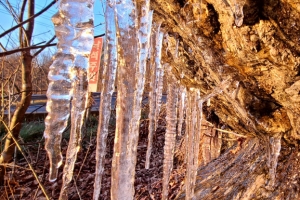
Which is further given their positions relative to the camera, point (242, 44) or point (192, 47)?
point (192, 47)

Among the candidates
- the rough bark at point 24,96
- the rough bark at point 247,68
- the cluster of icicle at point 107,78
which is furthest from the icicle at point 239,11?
the rough bark at point 24,96

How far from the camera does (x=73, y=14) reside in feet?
3.08

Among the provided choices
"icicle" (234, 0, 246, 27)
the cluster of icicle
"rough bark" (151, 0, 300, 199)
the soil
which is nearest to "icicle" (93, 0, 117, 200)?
the cluster of icicle

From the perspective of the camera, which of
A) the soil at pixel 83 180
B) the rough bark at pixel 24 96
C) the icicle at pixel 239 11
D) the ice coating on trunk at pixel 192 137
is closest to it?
the icicle at pixel 239 11

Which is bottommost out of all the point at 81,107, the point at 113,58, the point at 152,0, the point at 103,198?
the point at 103,198

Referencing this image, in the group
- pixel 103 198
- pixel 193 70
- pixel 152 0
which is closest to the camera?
pixel 152 0

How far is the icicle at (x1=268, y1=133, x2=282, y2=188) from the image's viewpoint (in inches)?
62.1

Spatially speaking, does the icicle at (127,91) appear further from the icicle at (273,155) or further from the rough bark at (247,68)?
the icicle at (273,155)

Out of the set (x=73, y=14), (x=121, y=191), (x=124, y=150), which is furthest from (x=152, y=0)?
(x=121, y=191)

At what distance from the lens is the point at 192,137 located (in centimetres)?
186

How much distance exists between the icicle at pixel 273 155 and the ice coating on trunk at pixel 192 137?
0.46 meters

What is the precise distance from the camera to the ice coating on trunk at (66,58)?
94 centimetres

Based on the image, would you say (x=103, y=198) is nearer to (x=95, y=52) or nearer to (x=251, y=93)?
(x=95, y=52)

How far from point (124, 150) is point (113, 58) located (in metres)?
0.39
